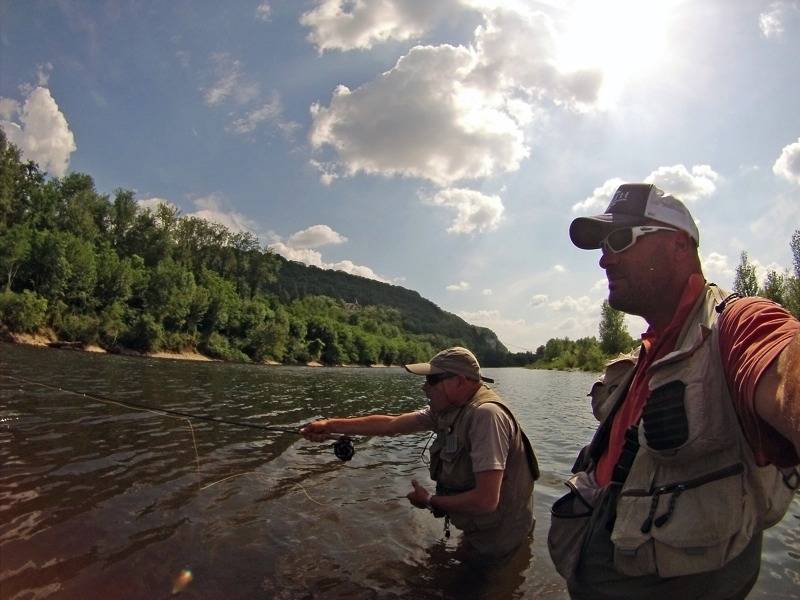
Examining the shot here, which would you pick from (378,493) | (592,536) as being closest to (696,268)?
(592,536)

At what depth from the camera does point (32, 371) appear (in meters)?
23.3

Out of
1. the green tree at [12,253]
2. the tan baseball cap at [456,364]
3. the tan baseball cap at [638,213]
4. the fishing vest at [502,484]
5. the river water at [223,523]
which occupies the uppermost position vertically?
the green tree at [12,253]

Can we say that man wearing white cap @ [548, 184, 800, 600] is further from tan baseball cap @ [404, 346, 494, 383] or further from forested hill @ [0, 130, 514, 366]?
forested hill @ [0, 130, 514, 366]

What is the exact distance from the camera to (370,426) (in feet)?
20.0

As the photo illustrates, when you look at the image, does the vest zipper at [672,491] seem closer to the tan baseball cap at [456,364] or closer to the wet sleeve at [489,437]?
the wet sleeve at [489,437]

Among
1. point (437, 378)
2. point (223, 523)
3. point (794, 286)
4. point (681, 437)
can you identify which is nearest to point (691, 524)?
point (681, 437)

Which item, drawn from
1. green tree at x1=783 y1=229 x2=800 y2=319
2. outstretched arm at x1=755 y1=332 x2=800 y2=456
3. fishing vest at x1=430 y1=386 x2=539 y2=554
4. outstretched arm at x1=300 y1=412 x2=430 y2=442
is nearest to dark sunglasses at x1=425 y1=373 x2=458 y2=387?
fishing vest at x1=430 y1=386 x2=539 y2=554

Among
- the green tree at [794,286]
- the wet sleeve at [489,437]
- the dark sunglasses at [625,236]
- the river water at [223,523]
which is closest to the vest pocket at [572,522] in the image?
the dark sunglasses at [625,236]

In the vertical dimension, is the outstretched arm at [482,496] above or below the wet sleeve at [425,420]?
below

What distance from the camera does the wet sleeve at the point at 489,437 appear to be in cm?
464

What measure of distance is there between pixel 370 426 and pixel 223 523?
246cm

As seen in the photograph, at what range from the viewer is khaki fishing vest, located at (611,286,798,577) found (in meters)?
1.92

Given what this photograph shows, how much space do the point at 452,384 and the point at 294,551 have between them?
2877mm

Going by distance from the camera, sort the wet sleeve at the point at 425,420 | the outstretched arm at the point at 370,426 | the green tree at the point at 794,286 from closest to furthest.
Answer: the wet sleeve at the point at 425,420, the outstretched arm at the point at 370,426, the green tree at the point at 794,286
